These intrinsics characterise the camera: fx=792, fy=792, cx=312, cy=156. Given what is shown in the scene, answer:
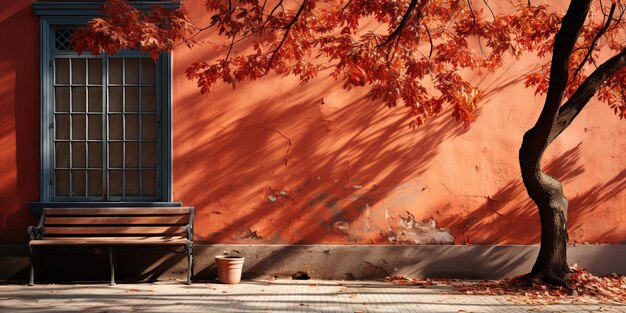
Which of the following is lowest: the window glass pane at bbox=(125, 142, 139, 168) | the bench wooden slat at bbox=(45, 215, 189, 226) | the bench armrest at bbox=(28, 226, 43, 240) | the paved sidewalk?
the paved sidewalk

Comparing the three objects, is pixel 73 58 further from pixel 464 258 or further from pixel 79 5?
pixel 464 258

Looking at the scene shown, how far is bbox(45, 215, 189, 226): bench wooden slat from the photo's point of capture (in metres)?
10.8

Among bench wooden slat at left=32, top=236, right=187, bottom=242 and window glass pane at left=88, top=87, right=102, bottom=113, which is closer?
bench wooden slat at left=32, top=236, right=187, bottom=242

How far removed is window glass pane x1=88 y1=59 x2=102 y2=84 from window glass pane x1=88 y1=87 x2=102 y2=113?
0.37 feet

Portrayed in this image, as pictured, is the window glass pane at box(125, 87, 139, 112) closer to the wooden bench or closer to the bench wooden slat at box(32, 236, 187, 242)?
the wooden bench

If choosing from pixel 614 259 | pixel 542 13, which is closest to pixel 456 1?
pixel 542 13

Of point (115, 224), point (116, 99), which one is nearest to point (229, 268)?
point (115, 224)

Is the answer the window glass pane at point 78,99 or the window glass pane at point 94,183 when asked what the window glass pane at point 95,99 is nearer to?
the window glass pane at point 78,99

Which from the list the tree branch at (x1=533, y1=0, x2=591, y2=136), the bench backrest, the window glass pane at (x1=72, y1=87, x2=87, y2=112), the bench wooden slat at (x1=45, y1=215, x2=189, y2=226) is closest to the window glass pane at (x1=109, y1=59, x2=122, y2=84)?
the window glass pane at (x1=72, y1=87, x2=87, y2=112)

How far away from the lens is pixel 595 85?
9633mm

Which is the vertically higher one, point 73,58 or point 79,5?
point 79,5

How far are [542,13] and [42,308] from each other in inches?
269

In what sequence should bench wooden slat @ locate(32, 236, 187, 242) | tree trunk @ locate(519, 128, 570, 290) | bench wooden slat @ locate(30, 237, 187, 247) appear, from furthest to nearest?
bench wooden slat @ locate(32, 236, 187, 242) < bench wooden slat @ locate(30, 237, 187, 247) < tree trunk @ locate(519, 128, 570, 290)

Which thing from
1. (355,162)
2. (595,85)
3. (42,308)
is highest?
(595,85)
